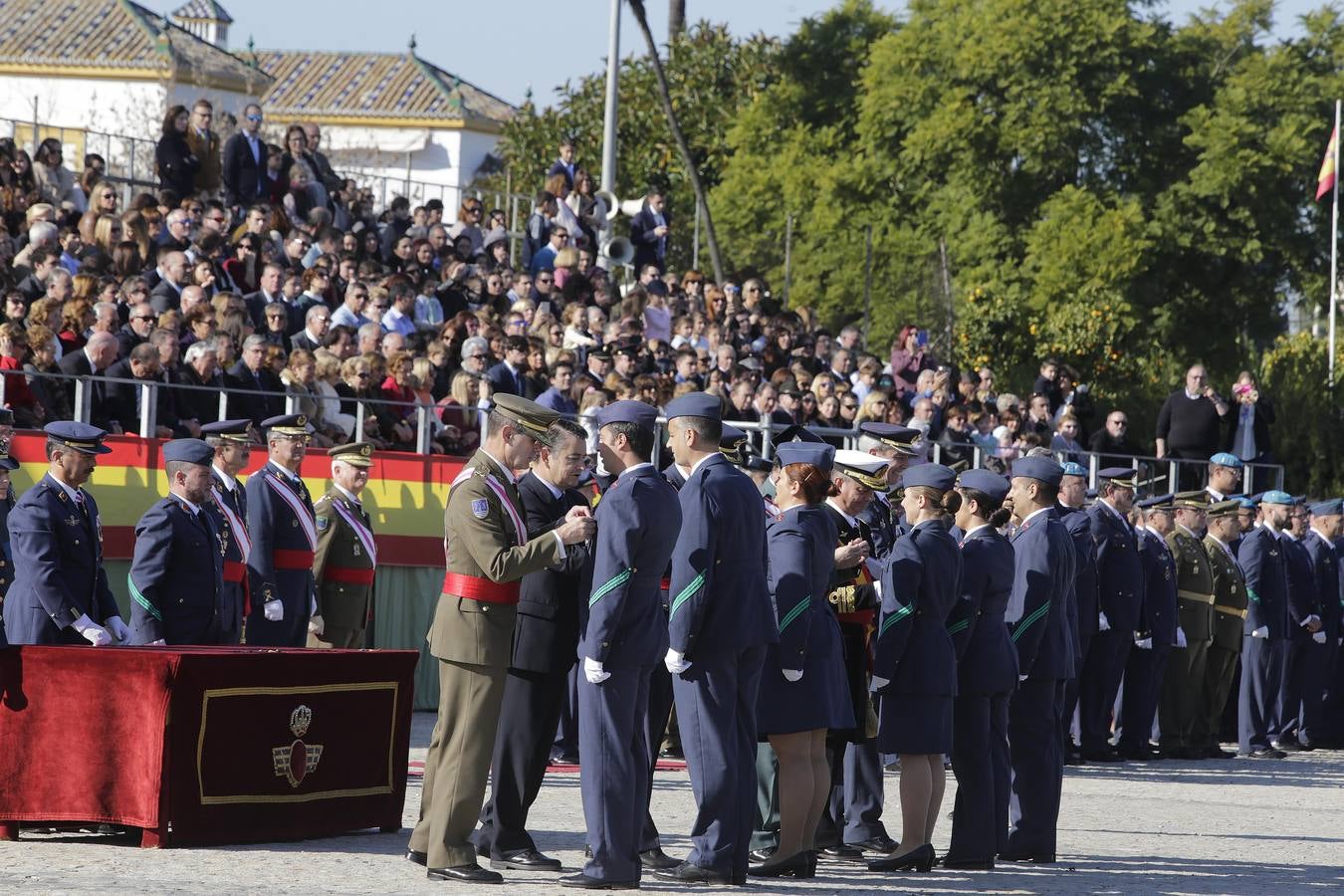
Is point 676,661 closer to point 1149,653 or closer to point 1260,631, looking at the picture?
point 1149,653

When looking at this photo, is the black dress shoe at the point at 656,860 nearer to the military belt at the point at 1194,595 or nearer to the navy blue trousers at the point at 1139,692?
the navy blue trousers at the point at 1139,692

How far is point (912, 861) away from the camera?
9.24 metres

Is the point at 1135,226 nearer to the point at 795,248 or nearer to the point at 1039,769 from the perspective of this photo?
the point at 795,248

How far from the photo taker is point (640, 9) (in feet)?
109

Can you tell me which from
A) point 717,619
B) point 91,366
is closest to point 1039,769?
point 717,619

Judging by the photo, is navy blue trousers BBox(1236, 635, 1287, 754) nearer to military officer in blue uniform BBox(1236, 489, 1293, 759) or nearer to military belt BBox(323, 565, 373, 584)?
military officer in blue uniform BBox(1236, 489, 1293, 759)

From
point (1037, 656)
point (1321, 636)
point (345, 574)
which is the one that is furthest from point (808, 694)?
point (1321, 636)

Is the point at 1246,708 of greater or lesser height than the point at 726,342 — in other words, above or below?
below

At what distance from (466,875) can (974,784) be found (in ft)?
8.25

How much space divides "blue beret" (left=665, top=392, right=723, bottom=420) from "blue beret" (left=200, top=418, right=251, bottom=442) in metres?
3.35

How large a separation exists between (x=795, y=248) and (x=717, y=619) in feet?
106

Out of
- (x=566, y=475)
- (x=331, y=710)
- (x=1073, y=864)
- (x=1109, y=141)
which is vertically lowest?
(x=1073, y=864)

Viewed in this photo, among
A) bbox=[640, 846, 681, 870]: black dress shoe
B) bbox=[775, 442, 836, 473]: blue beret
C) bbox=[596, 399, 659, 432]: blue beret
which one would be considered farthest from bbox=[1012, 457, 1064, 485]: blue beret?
bbox=[640, 846, 681, 870]: black dress shoe

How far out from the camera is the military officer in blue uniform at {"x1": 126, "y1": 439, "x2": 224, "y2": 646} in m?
9.91
